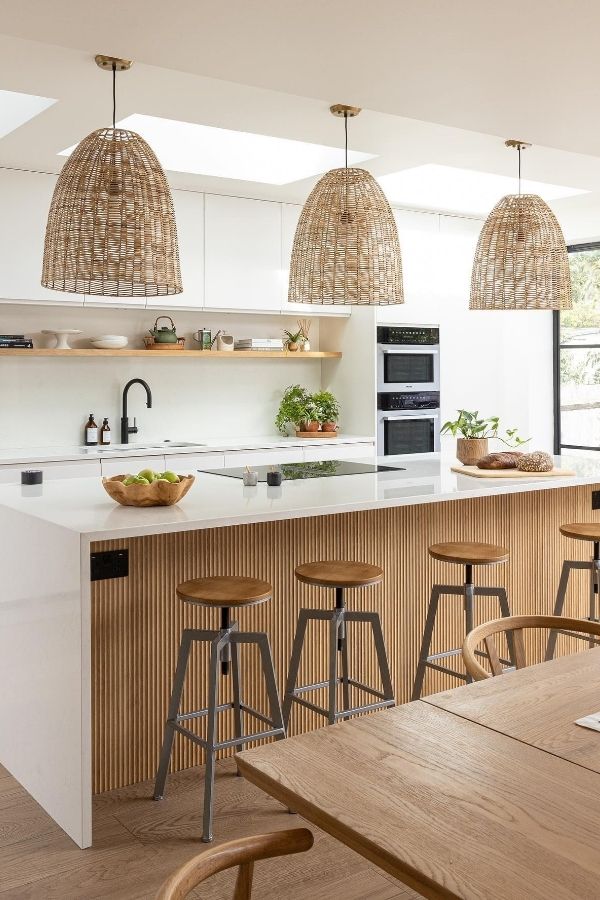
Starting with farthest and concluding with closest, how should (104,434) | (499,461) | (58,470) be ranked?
(104,434) → (58,470) → (499,461)

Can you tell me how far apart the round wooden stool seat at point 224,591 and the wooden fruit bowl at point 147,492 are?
296 millimetres

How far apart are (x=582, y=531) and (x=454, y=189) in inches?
129

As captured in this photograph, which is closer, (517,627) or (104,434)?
(517,627)

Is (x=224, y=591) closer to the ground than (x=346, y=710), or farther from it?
farther from it

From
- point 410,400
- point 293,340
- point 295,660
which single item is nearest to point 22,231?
point 293,340

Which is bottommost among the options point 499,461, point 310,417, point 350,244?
point 499,461

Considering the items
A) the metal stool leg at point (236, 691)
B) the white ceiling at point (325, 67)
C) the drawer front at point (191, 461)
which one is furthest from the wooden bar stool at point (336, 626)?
the drawer front at point (191, 461)

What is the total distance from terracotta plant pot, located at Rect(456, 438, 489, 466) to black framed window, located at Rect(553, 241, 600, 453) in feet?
10.7

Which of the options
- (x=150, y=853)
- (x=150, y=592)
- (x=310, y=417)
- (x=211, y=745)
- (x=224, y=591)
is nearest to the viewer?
(x=150, y=853)

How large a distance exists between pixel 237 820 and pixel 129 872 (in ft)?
1.37

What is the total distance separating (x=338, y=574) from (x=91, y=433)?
10.1 ft

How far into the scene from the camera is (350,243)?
11.7ft

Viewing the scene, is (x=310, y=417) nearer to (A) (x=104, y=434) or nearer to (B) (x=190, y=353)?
(B) (x=190, y=353)

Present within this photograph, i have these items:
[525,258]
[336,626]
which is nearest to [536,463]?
[525,258]
